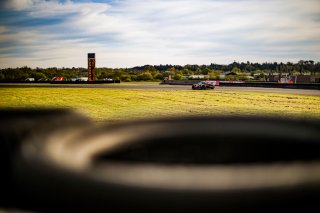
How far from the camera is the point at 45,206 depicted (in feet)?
5.48

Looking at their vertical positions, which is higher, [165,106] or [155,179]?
[155,179]

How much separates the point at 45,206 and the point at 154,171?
0.57 metres

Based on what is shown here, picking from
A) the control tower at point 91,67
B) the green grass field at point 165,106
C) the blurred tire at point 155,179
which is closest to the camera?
the blurred tire at point 155,179

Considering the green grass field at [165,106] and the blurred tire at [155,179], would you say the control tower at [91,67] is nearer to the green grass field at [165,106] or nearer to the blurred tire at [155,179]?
the green grass field at [165,106]

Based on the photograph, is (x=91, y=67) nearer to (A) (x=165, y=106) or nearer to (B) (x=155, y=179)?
(A) (x=165, y=106)

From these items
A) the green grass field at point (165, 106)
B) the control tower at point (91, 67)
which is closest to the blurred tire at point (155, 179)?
the green grass field at point (165, 106)

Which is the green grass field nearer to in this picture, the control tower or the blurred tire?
the blurred tire

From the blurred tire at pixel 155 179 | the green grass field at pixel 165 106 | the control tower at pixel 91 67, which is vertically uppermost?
the control tower at pixel 91 67

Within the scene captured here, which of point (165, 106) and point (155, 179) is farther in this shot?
point (165, 106)

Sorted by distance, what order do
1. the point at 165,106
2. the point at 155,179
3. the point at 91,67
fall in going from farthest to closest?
the point at 91,67
the point at 165,106
the point at 155,179

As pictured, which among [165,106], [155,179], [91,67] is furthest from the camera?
[91,67]

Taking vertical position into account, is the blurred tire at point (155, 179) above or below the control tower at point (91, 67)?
below

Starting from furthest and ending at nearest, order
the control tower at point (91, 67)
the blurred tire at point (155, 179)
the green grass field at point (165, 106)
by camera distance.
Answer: the control tower at point (91, 67) → the green grass field at point (165, 106) → the blurred tire at point (155, 179)

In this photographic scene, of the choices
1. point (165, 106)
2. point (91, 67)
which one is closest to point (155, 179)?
point (165, 106)
